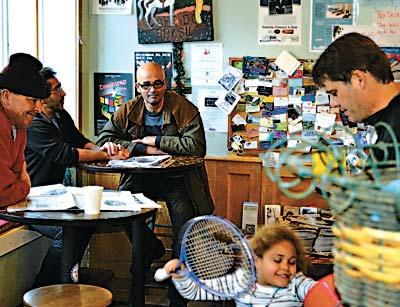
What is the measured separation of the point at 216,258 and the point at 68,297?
2.40ft

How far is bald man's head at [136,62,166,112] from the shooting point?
3805 millimetres

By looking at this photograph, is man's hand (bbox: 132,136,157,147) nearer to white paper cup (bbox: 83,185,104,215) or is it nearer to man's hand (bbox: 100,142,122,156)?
man's hand (bbox: 100,142,122,156)

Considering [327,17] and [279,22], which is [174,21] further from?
[327,17]

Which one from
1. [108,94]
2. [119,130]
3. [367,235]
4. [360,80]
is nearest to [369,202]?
[367,235]

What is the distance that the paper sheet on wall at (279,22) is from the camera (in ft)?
13.5

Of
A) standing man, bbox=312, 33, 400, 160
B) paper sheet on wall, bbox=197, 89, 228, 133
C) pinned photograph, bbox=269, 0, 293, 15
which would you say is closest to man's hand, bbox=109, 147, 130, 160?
paper sheet on wall, bbox=197, 89, 228, 133

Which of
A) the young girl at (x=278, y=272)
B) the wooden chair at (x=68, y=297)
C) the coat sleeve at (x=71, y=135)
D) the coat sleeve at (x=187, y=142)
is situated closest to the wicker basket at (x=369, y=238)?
the young girl at (x=278, y=272)

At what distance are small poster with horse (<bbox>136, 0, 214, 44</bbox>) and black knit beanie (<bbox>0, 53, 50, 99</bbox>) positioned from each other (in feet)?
5.57

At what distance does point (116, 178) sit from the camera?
426 cm

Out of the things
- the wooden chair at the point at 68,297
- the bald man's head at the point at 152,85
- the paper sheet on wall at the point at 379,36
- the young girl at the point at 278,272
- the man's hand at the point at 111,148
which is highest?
the paper sheet on wall at the point at 379,36

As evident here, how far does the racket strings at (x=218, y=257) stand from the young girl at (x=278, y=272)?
0.43ft

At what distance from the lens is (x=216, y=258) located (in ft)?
6.20

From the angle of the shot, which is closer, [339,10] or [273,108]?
[339,10]

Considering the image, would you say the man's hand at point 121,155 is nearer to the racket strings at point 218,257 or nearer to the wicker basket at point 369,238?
the racket strings at point 218,257
